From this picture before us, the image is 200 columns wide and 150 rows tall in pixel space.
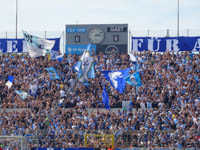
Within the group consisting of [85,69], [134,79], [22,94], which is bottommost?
[22,94]

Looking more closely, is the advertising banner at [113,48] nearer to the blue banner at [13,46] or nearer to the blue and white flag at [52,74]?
the blue and white flag at [52,74]

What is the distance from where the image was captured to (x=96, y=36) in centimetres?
4212

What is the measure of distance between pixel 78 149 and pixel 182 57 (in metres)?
12.4

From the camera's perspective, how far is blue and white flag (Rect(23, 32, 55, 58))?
4022cm

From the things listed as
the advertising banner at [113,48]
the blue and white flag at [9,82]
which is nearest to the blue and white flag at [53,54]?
the advertising banner at [113,48]

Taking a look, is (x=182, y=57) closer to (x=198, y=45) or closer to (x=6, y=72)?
(x=198, y=45)

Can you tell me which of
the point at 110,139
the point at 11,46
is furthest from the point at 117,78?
the point at 11,46

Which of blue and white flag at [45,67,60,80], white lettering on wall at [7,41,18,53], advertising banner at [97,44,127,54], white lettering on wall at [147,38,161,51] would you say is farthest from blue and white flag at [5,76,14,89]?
white lettering on wall at [147,38,161,51]

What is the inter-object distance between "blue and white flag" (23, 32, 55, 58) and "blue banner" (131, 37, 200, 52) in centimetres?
707

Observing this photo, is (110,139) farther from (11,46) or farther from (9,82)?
(11,46)

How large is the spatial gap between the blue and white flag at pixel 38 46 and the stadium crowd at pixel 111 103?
605 millimetres

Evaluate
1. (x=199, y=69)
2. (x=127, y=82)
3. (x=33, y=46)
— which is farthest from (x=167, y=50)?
(x=33, y=46)

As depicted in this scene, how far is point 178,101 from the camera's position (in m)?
32.3

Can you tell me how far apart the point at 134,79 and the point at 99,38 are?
1021 centimetres
